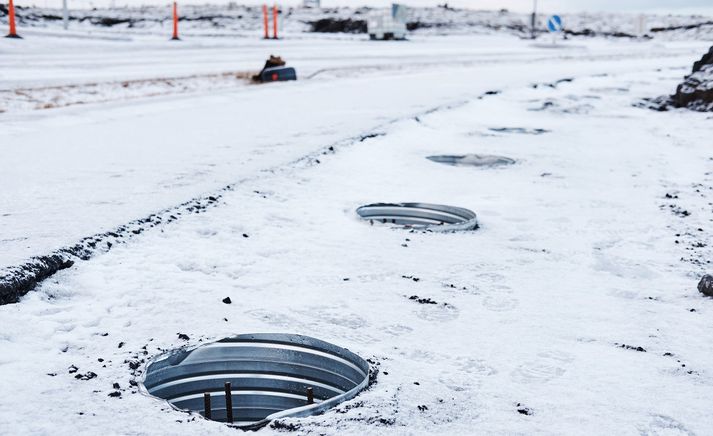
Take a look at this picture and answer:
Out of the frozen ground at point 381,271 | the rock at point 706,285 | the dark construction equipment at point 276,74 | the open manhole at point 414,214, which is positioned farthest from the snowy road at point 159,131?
the rock at point 706,285

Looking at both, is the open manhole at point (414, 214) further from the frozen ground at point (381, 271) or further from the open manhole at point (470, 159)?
the open manhole at point (470, 159)

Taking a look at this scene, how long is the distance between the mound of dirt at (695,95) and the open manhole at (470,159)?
4.21 meters

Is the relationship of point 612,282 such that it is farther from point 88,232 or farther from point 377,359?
point 88,232

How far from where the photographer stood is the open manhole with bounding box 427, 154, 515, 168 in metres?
4.98

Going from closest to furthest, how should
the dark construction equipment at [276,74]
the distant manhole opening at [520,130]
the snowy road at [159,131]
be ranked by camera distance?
the snowy road at [159,131] → the distant manhole opening at [520,130] → the dark construction equipment at [276,74]

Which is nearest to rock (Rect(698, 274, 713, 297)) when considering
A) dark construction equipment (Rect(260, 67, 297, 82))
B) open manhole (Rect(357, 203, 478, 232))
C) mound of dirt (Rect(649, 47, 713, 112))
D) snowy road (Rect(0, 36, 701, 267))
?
open manhole (Rect(357, 203, 478, 232))

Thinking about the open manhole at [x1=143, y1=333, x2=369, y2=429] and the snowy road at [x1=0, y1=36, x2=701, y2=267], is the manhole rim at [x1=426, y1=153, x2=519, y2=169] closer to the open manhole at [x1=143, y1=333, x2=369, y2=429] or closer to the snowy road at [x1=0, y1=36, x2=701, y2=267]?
the snowy road at [x1=0, y1=36, x2=701, y2=267]

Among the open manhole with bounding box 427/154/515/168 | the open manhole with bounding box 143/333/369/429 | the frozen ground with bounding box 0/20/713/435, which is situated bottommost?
the open manhole with bounding box 143/333/369/429

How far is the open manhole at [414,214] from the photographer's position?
142 inches

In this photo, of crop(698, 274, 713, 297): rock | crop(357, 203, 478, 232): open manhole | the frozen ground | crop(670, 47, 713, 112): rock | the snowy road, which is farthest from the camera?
crop(670, 47, 713, 112): rock

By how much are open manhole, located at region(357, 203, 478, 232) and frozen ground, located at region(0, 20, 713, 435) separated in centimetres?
10

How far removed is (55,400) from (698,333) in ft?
5.86

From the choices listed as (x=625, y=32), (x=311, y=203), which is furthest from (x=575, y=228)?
(x=625, y=32)

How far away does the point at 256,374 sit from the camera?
6.95 ft
